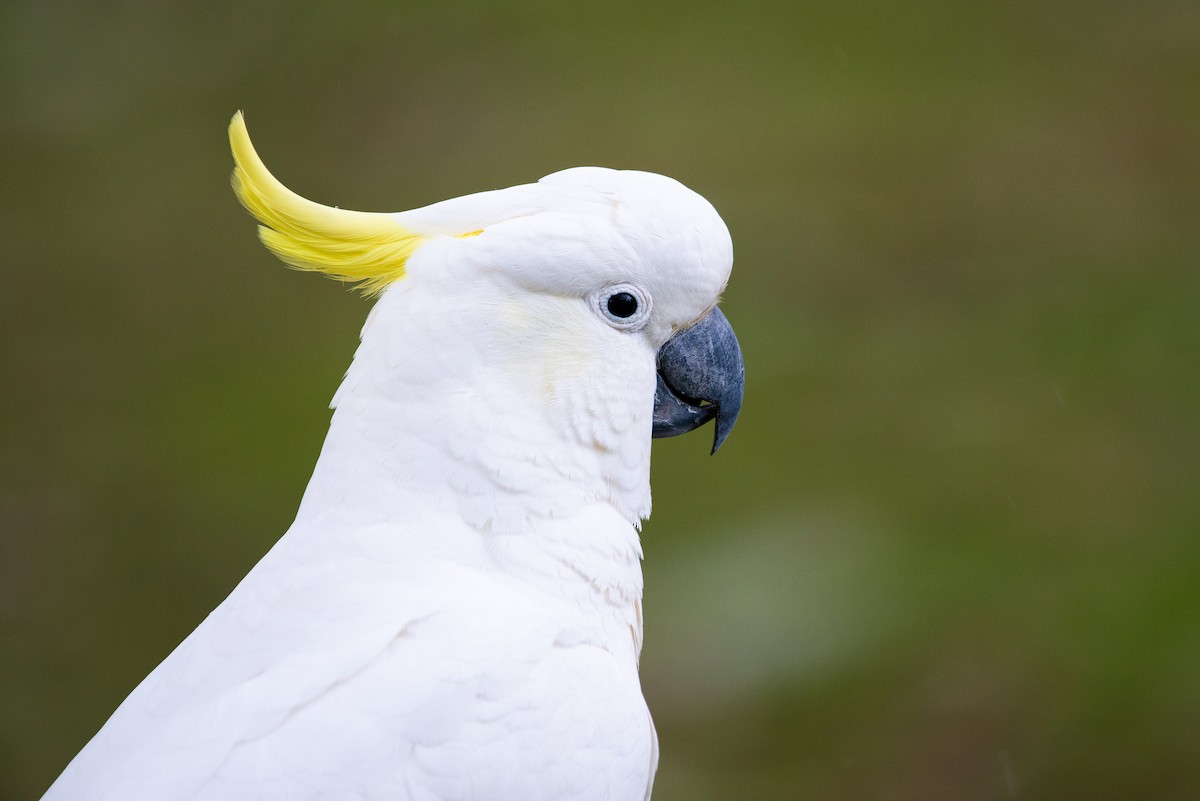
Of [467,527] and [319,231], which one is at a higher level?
[319,231]

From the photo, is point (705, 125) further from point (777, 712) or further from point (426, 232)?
point (426, 232)

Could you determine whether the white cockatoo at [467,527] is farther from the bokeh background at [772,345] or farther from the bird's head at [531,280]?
the bokeh background at [772,345]

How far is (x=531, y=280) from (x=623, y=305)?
12 centimetres

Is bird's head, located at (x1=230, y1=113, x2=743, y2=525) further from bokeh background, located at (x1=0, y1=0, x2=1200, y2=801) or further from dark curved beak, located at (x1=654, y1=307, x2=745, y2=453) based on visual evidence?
bokeh background, located at (x1=0, y1=0, x2=1200, y2=801)

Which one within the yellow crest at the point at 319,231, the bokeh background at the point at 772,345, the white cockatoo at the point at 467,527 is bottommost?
the bokeh background at the point at 772,345

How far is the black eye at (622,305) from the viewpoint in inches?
54.6

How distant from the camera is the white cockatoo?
1.20m

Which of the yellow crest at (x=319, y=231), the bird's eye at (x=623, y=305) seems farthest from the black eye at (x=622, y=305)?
the yellow crest at (x=319, y=231)

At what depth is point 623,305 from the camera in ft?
4.58

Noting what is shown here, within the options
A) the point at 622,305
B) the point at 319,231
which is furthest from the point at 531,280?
the point at 319,231

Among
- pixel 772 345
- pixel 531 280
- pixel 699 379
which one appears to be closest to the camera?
pixel 531 280

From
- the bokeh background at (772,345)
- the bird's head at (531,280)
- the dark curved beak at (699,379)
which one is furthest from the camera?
the bokeh background at (772,345)

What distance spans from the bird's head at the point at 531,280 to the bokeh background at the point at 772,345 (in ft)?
7.57

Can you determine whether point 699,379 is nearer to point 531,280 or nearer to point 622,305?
point 622,305
